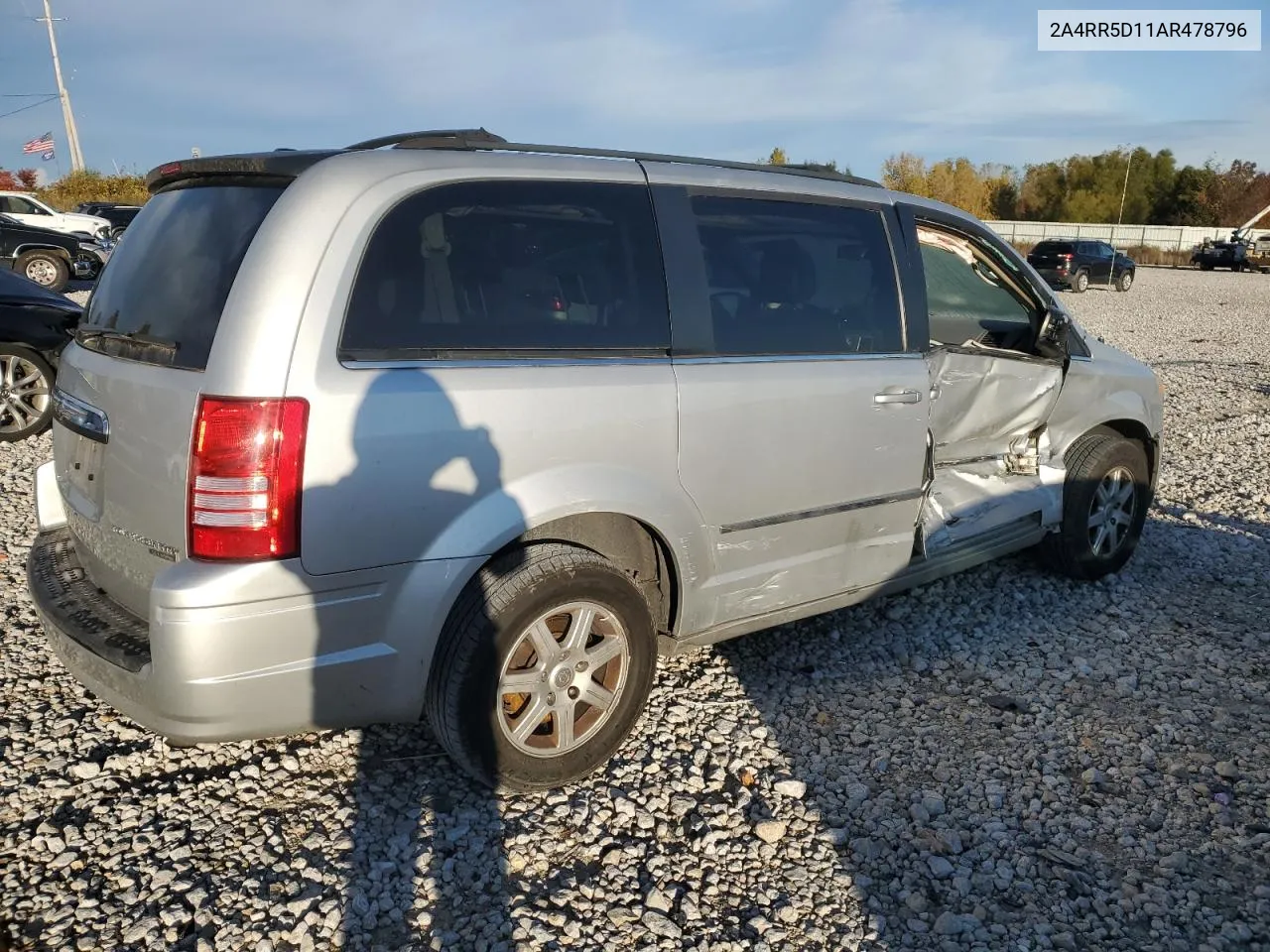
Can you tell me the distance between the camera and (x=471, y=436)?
102 inches

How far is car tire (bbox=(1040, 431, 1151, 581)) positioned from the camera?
4672mm

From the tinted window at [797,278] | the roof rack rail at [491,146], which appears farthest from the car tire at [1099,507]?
the roof rack rail at [491,146]

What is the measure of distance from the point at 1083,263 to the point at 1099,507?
93.3ft

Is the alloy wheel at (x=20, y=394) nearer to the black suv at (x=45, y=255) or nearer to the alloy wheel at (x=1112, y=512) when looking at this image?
the alloy wheel at (x=1112, y=512)

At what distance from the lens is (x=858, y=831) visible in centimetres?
290

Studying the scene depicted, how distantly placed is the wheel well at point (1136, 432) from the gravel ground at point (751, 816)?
42.6 inches

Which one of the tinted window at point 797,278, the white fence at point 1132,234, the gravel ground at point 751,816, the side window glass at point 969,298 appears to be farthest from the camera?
the white fence at point 1132,234

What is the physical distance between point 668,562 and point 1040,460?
2.44 meters

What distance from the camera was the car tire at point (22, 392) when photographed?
23.4 feet

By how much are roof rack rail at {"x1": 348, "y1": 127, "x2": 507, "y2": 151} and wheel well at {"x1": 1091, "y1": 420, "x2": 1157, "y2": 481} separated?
352 centimetres

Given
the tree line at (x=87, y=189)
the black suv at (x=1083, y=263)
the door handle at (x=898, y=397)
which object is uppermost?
the tree line at (x=87, y=189)

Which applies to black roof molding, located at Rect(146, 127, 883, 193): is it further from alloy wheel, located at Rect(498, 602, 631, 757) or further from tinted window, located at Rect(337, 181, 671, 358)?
alloy wheel, located at Rect(498, 602, 631, 757)

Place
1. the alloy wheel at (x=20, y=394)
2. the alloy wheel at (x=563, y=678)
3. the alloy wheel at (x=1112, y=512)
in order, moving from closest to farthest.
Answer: the alloy wheel at (x=563, y=678) → the alloy wheel at (x=1112, y=512) → the alloy wheel at (x=20, y=394)

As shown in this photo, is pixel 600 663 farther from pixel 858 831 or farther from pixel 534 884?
pixel 858 831
